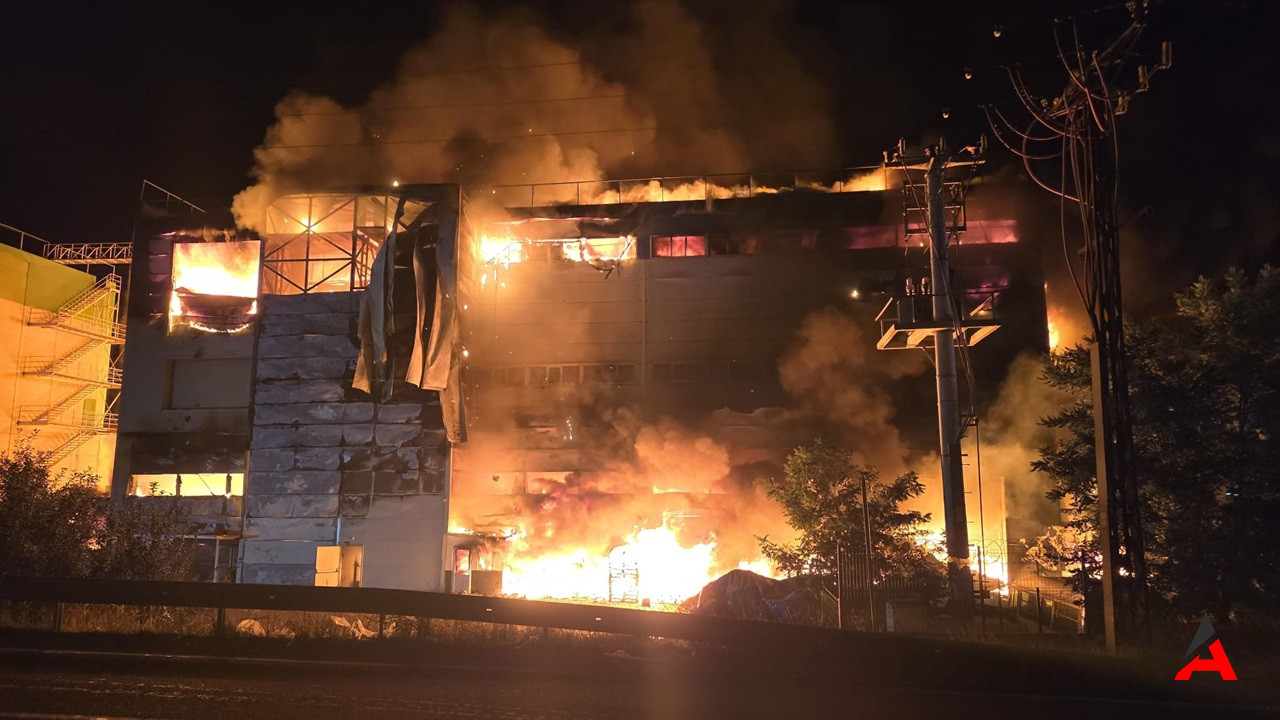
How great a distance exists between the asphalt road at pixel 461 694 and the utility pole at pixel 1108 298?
323cm

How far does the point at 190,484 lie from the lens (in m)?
25.7

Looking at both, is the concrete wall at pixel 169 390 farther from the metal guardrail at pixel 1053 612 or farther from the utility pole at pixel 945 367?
the metal guardrail at pixel 1053 612

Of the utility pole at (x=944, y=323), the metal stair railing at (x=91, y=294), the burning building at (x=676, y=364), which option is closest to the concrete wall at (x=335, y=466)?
the burning building at (x=676, y=364)

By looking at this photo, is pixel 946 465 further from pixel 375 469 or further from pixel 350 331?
pixel 350 331

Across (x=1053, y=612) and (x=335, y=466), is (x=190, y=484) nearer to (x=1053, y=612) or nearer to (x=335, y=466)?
(x=335, y=466)

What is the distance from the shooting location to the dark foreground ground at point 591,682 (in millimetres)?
6191

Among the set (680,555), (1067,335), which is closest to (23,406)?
(680,555)

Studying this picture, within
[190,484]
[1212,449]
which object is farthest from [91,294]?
[1212,449]

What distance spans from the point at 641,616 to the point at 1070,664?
4346 millimetres

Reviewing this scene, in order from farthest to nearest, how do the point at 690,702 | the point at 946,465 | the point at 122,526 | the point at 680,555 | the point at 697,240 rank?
the point at 697,240 → the point at 680,555 → the point at 946,465 → the point at 122,526 → the point at 690,702

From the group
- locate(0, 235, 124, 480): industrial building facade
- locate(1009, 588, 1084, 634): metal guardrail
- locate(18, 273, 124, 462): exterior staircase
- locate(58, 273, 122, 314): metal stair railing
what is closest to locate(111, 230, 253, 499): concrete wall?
locate(0, 235, 124, 480): industrial building facade

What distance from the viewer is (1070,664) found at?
7.71 m

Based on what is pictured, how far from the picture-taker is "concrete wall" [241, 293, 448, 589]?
929 inches

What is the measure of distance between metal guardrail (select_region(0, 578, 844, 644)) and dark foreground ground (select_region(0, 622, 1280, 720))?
30 cm
